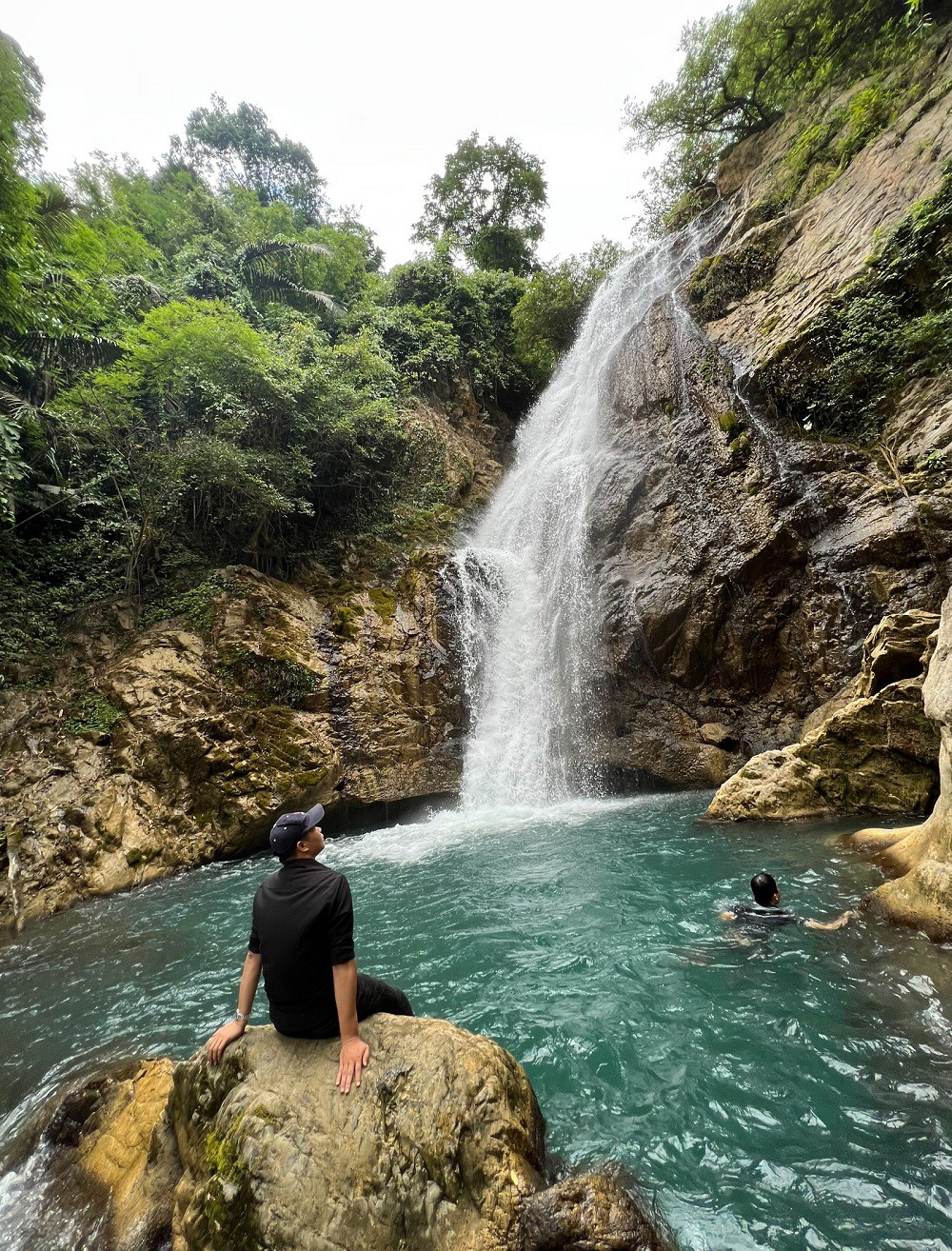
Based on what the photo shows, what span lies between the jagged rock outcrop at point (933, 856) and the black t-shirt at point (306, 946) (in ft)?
14.3

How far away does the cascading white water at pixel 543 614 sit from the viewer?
456 inches

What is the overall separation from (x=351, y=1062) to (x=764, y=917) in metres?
3.85

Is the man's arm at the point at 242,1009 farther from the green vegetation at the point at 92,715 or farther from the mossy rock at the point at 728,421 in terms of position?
the mossy rock at the point at 728,421

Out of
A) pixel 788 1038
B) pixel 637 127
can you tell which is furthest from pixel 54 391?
pixel 637 127

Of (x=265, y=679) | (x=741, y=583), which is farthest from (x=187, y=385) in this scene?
(x=741, y=583)

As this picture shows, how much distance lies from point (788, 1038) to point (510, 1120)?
2.13 metres

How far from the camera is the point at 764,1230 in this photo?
2291 mm

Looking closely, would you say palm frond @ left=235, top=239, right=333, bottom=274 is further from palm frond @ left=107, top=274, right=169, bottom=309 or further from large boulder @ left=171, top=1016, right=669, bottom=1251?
large boulder @ left=171, top=1016, right=669, bottom=1251

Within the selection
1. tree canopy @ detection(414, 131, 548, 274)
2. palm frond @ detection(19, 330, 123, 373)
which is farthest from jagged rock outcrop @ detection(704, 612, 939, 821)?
tree canopy @ detection(414, 131, 548, 274)

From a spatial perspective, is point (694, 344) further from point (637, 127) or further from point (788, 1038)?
point (788, 1038)

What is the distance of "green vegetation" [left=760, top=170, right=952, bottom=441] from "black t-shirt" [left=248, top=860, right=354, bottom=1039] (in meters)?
12.1

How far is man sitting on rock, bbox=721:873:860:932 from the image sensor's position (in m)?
4.64

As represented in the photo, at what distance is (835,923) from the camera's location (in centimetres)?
459

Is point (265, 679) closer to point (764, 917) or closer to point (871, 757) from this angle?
point (764, 917)
